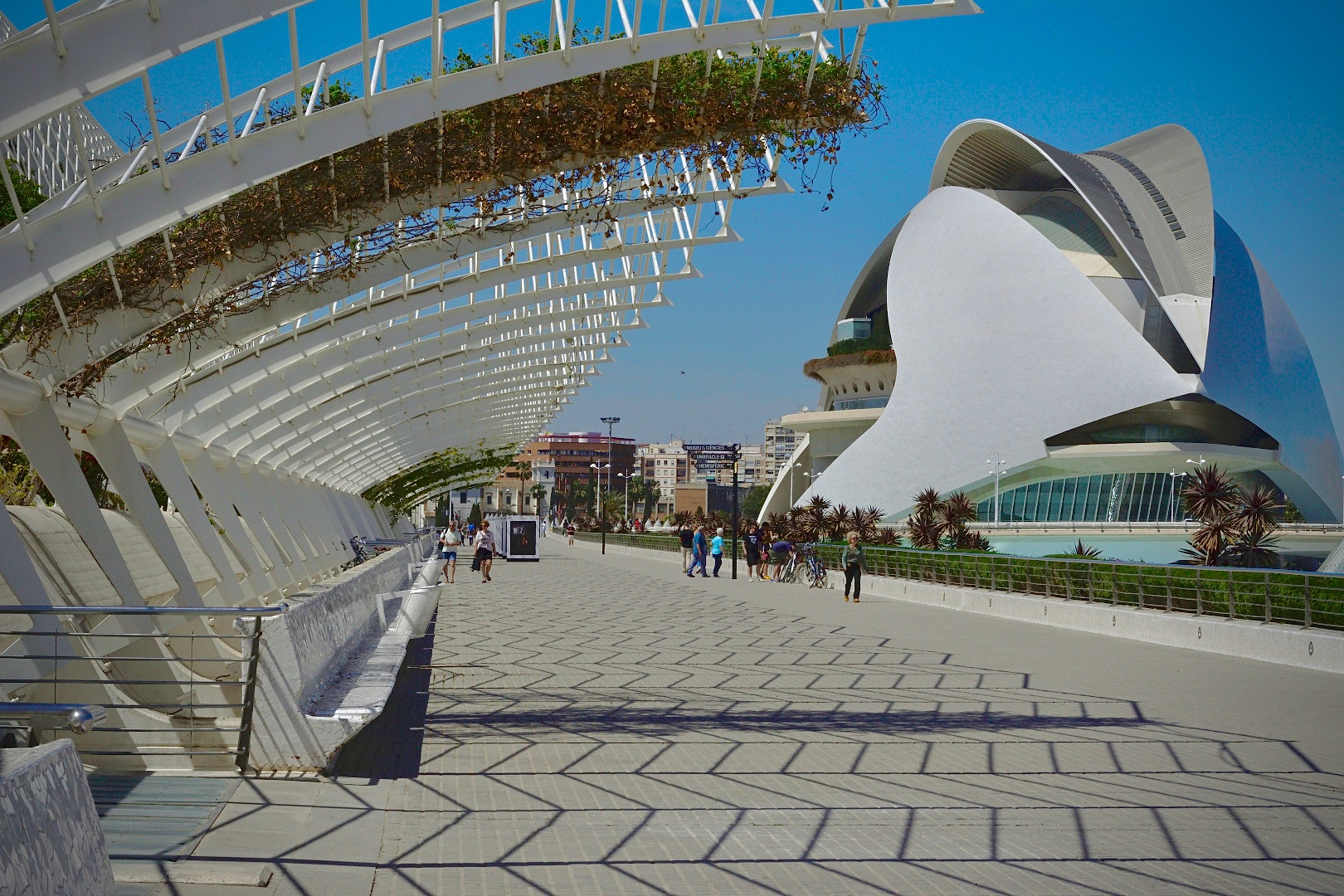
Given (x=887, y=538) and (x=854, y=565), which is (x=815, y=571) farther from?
(x=887, y=538)

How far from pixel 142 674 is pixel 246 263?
3202 millimetres

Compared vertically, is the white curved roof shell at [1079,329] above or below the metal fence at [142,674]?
above

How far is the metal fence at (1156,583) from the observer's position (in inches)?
553

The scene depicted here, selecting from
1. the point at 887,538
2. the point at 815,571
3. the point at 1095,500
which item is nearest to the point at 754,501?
the point at 1095,500

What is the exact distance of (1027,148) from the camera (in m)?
57.4

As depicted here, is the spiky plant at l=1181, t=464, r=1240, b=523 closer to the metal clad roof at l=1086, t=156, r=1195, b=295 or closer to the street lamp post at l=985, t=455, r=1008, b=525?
the street lamp post at l=985, t=455, r=1008, b=525

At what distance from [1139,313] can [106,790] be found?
51.8m

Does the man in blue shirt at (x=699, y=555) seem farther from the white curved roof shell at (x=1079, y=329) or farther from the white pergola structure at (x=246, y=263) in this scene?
Result: the white curved roof shell at (x=1079, y=329)

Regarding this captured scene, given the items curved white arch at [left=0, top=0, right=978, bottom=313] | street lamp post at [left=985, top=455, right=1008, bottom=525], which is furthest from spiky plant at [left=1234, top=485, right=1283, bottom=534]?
street lamp post at [left=985, top=455, right=1008, bottom=525]

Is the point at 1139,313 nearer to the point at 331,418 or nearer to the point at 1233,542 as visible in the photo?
the point at 1233,542

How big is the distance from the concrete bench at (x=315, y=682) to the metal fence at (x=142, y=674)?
0.30 ft

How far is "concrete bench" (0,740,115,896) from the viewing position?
8.95ft

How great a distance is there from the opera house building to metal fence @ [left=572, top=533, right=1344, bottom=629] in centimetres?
2450

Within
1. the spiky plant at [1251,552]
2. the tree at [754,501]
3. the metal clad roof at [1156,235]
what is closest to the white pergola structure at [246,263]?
the spiky plant at [1251,552]
